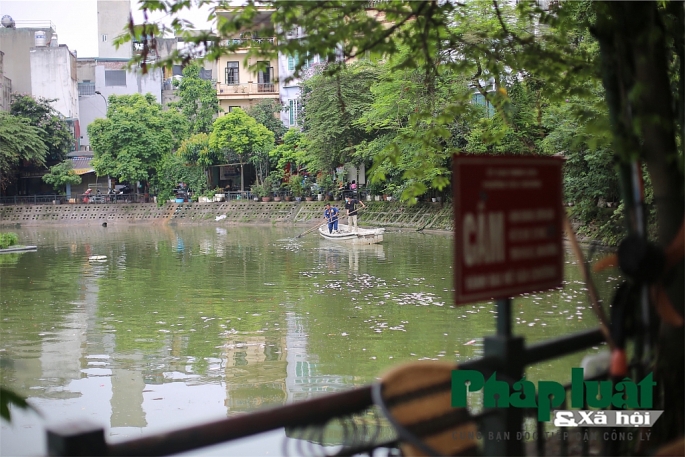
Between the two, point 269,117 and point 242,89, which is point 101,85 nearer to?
point 242,89

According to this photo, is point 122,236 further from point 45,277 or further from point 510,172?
point 510,172

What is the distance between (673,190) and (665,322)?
679 millimetres

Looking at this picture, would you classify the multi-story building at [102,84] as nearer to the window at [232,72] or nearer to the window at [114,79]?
the window at [114,79]

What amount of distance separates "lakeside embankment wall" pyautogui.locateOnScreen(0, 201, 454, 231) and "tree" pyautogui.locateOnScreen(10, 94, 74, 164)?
3.90 m

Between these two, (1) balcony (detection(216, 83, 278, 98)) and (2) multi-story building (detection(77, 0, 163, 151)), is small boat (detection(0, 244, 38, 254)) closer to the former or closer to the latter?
(1) balcony (detection(216, 83, 278, 98))

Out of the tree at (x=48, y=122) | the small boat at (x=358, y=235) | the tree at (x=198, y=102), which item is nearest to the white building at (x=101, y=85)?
the tree at (x=48, y=122)

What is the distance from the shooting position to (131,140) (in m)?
42.2

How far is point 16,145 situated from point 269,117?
1385cm

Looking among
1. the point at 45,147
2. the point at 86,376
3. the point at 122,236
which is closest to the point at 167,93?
the point at 45,147

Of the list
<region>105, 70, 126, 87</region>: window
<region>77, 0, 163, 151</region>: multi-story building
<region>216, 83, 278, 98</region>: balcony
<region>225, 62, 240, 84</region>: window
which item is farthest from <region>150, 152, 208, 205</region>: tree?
<region>105, 70, 126, 87</region>: window

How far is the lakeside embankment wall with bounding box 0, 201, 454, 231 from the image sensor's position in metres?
36.8

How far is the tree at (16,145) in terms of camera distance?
4003 centimetres

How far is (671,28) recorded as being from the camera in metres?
4.85

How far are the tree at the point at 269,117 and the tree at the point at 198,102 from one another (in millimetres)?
2293
